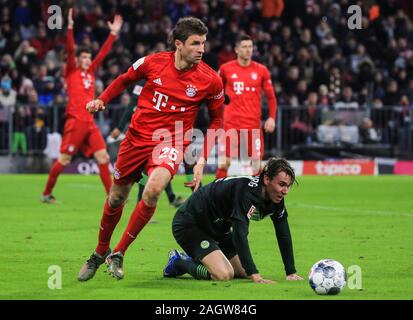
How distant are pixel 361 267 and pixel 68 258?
2928 mm

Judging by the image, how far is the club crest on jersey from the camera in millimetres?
9383

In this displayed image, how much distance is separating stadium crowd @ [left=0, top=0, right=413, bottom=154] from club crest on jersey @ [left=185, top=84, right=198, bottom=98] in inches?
621

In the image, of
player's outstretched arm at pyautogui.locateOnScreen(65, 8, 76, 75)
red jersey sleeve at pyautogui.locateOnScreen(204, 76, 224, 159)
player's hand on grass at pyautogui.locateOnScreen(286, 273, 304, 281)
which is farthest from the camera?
player's outstretched arm at pyautogui.locateOnScreen(65, 8, 76, 75)

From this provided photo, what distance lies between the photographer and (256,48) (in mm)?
28828

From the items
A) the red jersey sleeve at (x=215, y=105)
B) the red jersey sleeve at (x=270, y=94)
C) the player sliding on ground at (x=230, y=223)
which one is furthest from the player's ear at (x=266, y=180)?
the red jersey sleeve at (x=270, y=94)

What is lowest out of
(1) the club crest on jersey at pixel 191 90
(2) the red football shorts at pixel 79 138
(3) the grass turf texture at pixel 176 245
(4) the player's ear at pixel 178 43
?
(3) the grass turf texture at pixel 176 245

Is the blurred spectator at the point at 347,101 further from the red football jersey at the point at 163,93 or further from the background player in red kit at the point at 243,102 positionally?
the red football jersey at the point at 163,93

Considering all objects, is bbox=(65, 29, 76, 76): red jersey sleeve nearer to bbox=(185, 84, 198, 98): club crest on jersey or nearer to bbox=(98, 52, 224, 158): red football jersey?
bbox=(98, 52, 224, 158): red football jersey

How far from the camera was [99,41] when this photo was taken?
2777cm

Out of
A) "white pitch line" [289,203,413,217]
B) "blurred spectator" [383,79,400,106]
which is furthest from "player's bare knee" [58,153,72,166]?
"blurred spectator" [383,79,400,106]

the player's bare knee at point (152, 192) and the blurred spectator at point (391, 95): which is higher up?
the blurred spectator at point (391, 95)

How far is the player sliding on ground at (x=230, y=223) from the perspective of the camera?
8445mm

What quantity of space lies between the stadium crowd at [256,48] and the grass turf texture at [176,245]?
5.50 metres

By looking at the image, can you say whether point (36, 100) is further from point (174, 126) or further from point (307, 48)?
point (174, 126)
